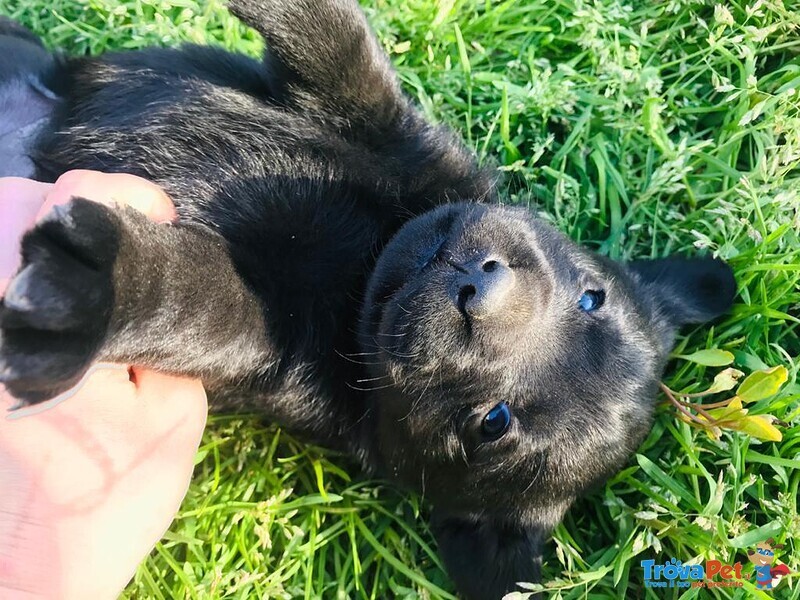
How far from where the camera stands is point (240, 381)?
222 cm

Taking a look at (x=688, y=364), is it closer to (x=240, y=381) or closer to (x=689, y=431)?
(x=689, y=431)

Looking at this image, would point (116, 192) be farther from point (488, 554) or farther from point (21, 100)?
point (488, 554)

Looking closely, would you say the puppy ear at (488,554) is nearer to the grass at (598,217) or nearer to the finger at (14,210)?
the grass at (598,217)

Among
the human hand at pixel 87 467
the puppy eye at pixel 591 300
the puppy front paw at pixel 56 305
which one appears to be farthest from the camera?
the puppy eye at pixel 591 300

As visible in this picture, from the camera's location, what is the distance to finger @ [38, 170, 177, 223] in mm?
1894

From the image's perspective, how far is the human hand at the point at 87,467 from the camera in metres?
1.78

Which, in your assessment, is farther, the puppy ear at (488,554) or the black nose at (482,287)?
the puppy ear at (488,554)

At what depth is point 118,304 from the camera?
1659 mm

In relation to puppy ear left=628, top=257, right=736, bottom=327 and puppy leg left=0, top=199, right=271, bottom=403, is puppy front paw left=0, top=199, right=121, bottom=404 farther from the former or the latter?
puppy ear left=628, top=257, right=736, bottom=327

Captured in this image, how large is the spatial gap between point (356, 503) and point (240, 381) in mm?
779

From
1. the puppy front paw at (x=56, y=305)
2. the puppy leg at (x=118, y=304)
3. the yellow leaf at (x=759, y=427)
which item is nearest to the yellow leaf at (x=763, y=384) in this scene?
the yellow leaf at (x=759, y=427)

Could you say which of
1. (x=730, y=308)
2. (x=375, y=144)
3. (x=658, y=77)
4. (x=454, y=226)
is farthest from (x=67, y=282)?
(x=658, y=77)

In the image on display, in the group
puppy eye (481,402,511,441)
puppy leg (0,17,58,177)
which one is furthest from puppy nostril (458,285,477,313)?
puppy leg (0,17,58,177)

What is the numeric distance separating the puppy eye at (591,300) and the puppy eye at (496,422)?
0.40 meters
